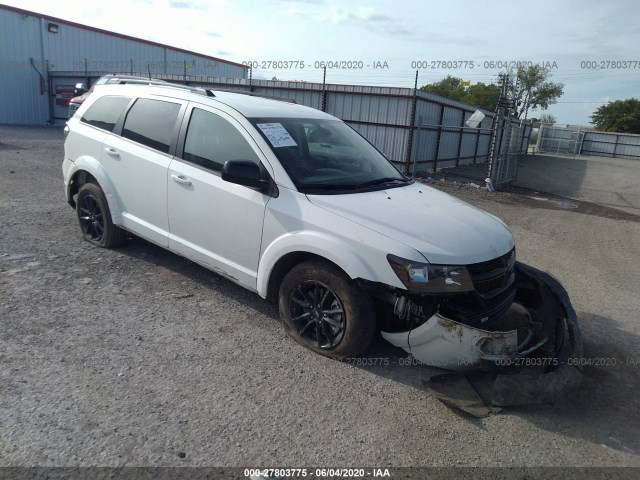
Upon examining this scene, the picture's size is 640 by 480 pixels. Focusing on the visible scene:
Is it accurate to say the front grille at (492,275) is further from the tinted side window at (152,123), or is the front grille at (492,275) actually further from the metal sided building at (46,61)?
the metal sided building at (46,61)

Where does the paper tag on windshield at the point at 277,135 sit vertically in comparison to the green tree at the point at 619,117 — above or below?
below

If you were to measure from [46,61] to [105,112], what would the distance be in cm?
2695

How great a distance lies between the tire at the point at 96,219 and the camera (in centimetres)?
531

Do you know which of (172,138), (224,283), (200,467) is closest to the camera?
(200,467)

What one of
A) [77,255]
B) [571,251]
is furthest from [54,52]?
[571,251]

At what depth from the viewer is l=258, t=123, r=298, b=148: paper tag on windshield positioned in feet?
13.4

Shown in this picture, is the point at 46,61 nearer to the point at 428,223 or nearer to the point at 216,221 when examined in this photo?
the point at 216,221

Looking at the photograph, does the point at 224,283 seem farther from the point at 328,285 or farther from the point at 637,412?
Answer: the point at 637,412

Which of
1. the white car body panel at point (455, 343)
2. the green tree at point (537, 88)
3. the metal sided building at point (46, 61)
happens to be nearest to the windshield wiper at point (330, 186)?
the white car body panel at point (455, 343)

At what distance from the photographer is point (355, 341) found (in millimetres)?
3490

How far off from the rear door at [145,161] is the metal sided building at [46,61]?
21.5 m

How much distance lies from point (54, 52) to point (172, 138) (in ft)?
93.6

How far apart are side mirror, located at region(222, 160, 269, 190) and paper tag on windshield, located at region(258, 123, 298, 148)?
1.22 ft

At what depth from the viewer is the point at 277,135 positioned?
415 centimetres
